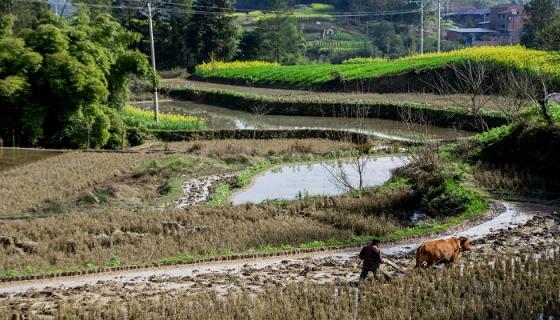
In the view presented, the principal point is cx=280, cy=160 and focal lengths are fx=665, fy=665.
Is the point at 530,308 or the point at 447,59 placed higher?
the point at 447,59

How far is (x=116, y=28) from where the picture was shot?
3080 cm

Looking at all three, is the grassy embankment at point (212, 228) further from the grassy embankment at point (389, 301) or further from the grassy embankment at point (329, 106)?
the grassy embankment at point (329, 106)

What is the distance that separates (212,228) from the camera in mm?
13992

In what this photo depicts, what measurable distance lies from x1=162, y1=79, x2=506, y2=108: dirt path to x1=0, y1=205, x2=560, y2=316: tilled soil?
14.5 metres

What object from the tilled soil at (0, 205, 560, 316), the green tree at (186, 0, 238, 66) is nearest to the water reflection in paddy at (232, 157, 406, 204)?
the tilled soil at (0, 205, 560, 316)

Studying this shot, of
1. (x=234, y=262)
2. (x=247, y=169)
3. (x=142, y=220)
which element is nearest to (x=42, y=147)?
(x=247, y=169)

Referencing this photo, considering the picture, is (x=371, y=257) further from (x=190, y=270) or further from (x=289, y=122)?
(x=289, y=122)

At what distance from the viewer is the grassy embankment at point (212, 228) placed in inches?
Answer: 484

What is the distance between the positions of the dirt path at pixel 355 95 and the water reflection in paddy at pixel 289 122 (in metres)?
1.68

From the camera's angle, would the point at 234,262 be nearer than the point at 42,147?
Yes

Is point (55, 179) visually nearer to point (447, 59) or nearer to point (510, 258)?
point (510, 258)

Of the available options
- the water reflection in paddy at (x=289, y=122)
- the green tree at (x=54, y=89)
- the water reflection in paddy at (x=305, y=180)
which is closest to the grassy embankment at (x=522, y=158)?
the water reflection in paddy at (x=305, y=180)

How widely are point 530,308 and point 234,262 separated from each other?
5250mm

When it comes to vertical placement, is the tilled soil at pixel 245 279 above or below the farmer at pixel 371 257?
below
